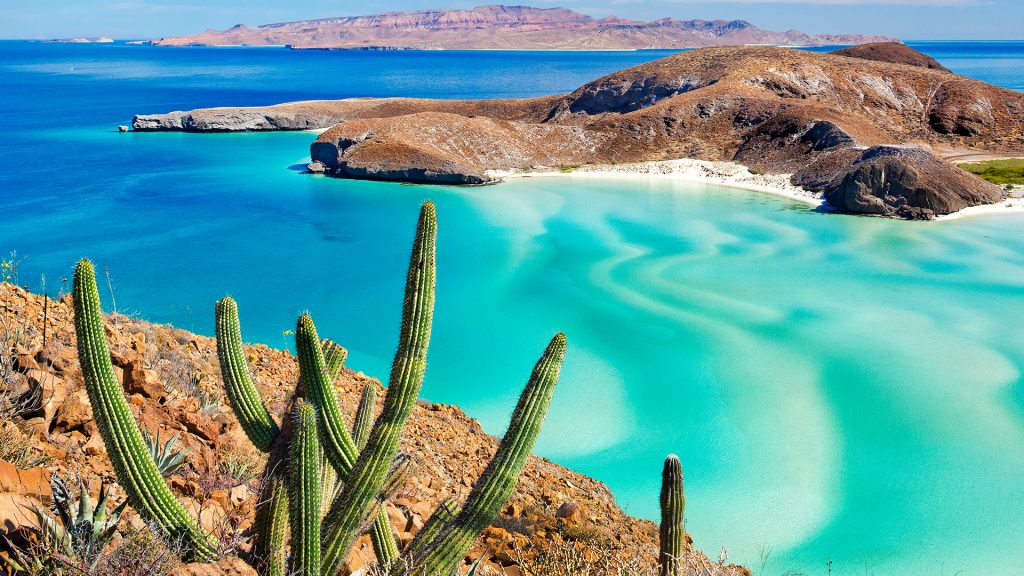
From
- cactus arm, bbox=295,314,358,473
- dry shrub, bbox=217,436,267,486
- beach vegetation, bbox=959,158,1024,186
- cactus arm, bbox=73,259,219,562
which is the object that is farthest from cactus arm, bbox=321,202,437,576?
beach vegetation, bbox=959,158,1024,186

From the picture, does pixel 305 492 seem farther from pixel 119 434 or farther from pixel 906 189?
pixel 906 189

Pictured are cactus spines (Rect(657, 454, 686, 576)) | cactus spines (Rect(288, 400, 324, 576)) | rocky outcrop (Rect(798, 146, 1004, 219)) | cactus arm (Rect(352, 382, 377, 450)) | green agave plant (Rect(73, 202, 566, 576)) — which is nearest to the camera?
cactus spines (Rect(288, 400, 324, 576))

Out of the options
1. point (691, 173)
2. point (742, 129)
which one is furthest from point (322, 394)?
point (742, 129)

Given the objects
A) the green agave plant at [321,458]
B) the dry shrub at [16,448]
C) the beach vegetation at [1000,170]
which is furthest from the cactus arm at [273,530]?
the beach vegetation at [1000,170]

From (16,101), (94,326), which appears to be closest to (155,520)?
(94,326)

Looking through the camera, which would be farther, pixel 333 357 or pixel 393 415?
pixel 333 357

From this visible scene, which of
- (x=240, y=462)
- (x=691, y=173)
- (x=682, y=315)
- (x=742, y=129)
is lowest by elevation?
(x=682, y=315)

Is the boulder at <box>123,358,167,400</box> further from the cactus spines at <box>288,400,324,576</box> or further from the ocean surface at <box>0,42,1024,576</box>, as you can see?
the ocean surface at <box>0,42,1024,576</box>
